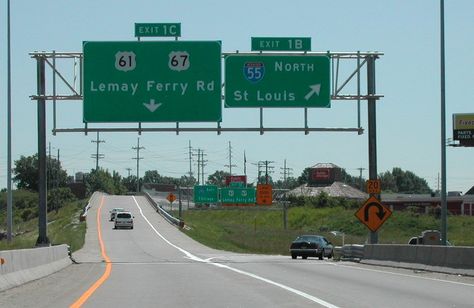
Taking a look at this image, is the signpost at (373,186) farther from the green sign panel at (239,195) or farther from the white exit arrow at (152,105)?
the green sign panel at (239,195)

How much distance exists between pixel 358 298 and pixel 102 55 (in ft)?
60.7

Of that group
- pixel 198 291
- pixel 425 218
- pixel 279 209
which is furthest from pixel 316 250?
pixel 279 209

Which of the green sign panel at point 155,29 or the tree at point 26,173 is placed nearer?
the green sign panel at point 155,29

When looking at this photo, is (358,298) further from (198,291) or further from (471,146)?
(471,146)

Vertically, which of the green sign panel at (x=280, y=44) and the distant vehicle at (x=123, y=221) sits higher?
the green sign panel at (x=280, y=44)

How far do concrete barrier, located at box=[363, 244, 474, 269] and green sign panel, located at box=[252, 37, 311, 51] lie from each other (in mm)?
8319

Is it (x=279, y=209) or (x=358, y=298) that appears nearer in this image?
(x=358, y=298)

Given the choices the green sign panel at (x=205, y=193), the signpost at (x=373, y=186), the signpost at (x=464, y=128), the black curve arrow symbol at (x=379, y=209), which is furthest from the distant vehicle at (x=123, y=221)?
the black curve arrow symbol at (x=379, y=209)

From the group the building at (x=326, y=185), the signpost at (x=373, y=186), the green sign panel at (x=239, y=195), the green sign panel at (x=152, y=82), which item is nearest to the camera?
the green sign panel at (x=152, y=82)

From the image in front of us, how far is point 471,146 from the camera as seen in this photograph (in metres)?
67.8

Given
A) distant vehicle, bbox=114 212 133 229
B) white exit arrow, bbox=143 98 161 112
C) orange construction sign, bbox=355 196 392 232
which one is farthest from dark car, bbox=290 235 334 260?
distant vehicle, bbox=114 212 133 229

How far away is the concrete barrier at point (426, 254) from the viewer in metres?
23.8

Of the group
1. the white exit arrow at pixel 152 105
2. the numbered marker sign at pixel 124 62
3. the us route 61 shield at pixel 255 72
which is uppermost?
the numbered marker sign at pixel 124 62

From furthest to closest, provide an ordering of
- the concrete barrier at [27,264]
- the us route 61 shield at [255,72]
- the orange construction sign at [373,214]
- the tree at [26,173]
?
the tree at [26,173] → the orange construction sign at [373,214] → the us route 61 shield at [255,72] → the concrete barrier at [27,264]
